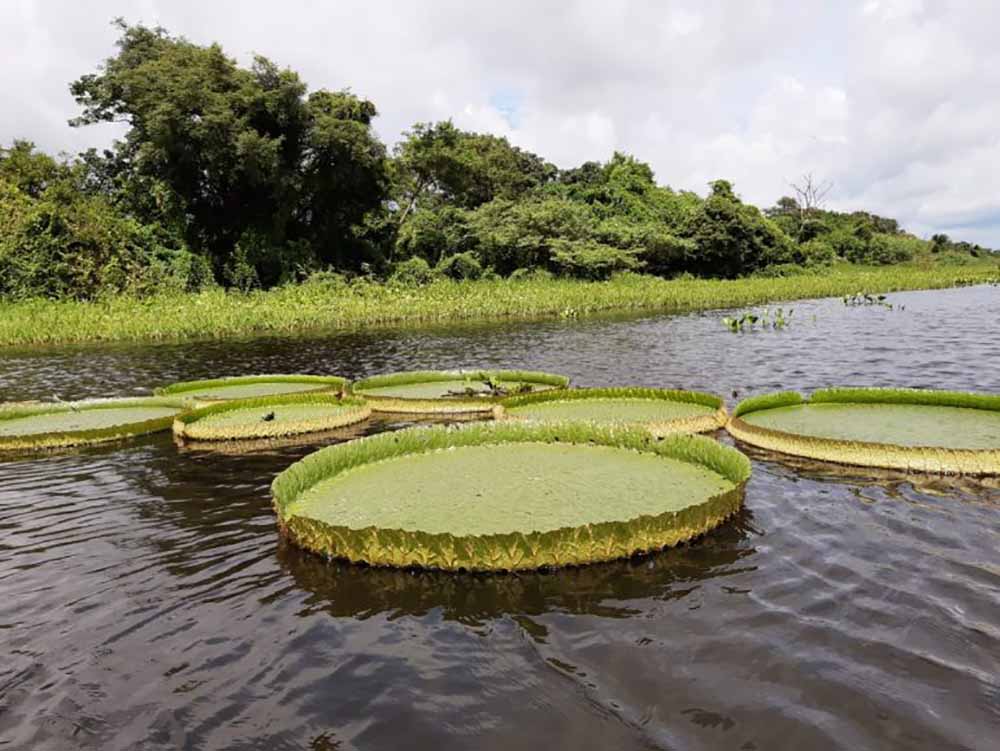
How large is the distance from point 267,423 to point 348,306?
71.3 feet

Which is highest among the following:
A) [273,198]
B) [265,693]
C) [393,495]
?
[273,198]

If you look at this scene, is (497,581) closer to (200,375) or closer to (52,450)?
(52,450)

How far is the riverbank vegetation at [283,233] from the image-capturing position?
32094mm

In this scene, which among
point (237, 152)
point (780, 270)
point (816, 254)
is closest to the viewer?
point (237, 152)

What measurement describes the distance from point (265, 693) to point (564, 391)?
7338 millimetres

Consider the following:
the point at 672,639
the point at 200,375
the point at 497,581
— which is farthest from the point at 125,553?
the point at 200,375

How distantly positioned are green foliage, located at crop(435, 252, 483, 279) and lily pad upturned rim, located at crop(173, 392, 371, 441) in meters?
32.8

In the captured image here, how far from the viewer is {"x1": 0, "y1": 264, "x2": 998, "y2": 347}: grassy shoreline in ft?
87.1

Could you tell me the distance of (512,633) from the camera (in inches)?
175

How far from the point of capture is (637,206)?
→ 5569 cm

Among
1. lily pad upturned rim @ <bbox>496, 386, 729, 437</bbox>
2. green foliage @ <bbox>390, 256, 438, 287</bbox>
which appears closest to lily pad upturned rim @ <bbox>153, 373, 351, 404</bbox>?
lily pad upturned rim @ <bbox>496, 386, 729, 437</bbox>

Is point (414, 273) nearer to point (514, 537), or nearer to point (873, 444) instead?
point (873, 444)

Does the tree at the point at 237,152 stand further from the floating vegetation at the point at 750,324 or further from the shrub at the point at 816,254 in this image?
the shrub at the point at 816,254

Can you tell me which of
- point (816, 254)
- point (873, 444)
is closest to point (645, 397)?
point (873, 444)
